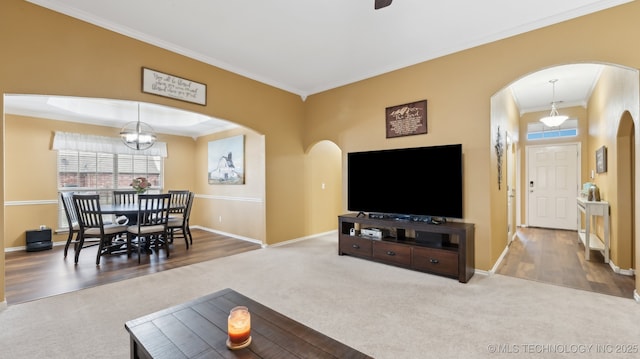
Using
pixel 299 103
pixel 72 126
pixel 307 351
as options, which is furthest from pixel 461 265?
pixel 72 126

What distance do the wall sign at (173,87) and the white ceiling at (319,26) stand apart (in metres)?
0.15

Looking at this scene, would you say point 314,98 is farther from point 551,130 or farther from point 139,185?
point 551,130

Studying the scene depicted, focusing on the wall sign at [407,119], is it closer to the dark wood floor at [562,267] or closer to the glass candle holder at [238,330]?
the dark wood floor at [562,267]

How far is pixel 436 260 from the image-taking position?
3.41 meters

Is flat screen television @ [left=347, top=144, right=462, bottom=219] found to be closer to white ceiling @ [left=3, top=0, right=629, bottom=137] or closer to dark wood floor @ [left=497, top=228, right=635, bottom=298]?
dark wood floor @ [left=497, top=228, right=635, bottom=298]

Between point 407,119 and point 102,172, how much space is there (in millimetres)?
6293

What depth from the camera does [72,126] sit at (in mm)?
5574

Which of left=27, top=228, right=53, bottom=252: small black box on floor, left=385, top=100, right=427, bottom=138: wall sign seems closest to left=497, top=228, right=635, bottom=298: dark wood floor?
left=385, top=100, right=427, bottom=138: wall sign

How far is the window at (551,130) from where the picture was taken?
21.3ft

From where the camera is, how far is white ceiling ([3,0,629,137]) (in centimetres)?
282

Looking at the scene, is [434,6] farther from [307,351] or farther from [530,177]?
[530,177]

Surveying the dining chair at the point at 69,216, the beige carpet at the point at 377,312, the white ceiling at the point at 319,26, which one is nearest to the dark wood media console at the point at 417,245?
the beige carpet at the point at 377,312

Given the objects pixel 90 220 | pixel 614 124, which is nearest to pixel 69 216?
pixel 90 220

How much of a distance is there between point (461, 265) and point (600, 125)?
3835 millimetres
